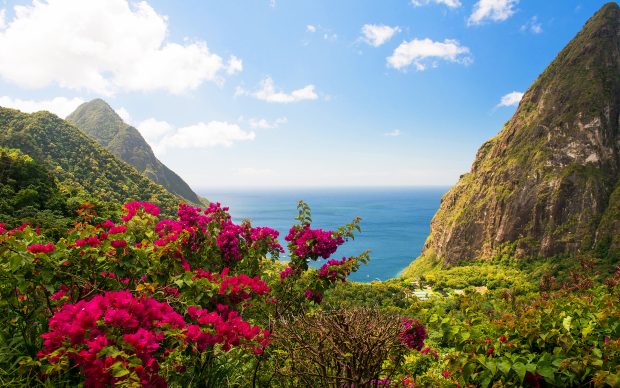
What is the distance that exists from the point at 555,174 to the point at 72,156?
12867cm

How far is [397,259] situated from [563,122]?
67146 millimetres

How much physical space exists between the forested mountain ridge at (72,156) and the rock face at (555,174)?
88.8 meters

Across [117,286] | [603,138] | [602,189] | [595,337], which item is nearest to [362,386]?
[595,337]

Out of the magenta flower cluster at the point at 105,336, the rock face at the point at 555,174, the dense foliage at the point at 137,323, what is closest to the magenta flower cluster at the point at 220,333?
the dense foliage at the point at 137,323

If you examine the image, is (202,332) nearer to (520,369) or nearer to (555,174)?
(520,369)

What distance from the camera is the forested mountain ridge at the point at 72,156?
7231cm

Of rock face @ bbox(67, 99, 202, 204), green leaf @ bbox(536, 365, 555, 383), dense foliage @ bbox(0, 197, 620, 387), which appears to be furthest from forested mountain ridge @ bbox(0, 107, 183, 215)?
green leaf @ bbox(536, 365, 555, 383)

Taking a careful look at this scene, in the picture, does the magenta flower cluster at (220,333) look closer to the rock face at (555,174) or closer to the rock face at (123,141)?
the rock face at (555,174)

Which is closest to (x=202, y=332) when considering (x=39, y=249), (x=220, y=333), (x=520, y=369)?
(x=220, y=333)

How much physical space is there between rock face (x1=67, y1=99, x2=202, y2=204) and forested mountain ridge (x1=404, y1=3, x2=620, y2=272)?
415 feet

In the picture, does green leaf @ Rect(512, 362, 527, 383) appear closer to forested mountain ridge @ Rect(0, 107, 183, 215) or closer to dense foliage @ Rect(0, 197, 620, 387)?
dense foliage @ Rect(0, 197, 620, 387)

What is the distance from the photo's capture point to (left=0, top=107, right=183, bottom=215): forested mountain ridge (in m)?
72.3

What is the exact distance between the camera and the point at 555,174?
3492 inches

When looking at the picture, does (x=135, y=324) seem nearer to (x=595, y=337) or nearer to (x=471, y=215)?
(x=595, y=337)
